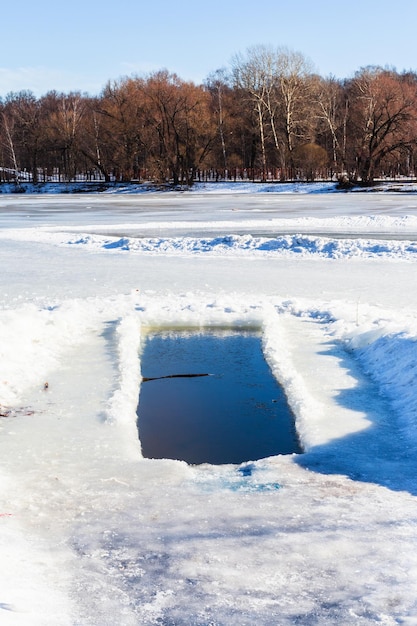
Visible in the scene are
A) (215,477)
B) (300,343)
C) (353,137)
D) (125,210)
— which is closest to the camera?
(215,477)

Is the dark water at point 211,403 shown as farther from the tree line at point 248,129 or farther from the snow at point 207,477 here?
the tree line at point 248,129

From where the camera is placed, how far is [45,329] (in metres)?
9.57

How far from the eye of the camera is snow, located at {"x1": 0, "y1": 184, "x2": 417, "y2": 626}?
358 cm

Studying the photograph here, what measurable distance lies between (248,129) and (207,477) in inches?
2494

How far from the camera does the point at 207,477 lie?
17.4 feet

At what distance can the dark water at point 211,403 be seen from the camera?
240 inches

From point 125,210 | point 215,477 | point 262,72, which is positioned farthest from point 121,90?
point 215,477

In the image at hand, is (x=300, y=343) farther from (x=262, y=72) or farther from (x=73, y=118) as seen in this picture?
(x=73, y=118)

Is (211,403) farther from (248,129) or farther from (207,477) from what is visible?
(248,129)

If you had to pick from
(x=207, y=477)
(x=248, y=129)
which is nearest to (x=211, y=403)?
(x=207, y=477)

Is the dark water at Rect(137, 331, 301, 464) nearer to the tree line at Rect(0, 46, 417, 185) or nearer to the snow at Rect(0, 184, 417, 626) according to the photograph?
the snow at Rect(0, 184, 417, 626)

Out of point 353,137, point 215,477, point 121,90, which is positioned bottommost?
point 215,477

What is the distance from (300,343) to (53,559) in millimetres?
5600

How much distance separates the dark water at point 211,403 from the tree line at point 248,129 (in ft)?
154
